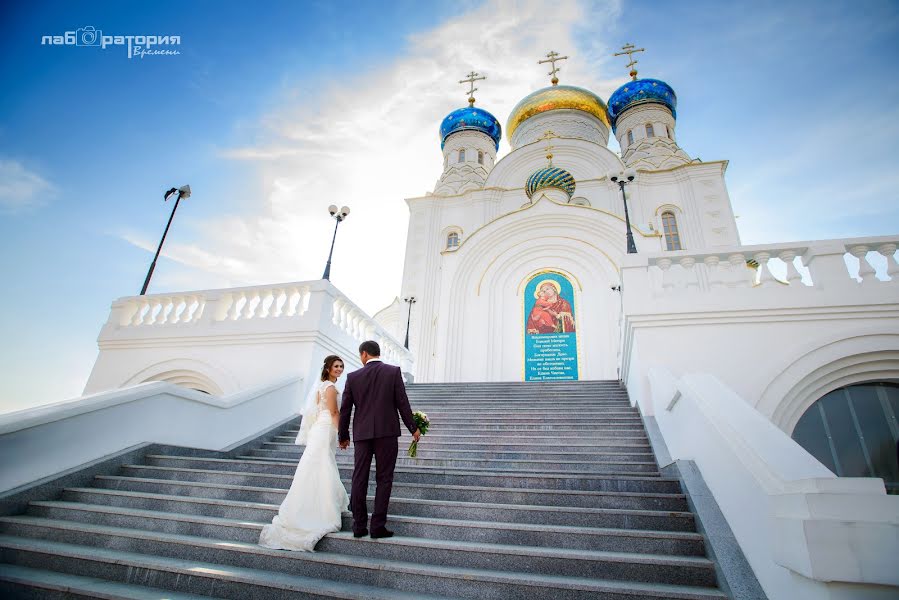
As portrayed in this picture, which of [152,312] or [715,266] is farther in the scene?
[152,312]

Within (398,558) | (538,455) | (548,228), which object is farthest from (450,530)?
(548,228)

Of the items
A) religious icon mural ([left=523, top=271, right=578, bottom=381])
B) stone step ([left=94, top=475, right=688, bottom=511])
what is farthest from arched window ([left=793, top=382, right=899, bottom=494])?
religious icon mural ([left=523, top=271, right=578, bottom=381])

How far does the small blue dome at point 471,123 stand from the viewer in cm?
2375

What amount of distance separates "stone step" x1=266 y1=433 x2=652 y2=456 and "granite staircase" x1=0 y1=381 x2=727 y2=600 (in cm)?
9

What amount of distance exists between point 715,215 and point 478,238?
9.61 meters

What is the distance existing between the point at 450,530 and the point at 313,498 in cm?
114

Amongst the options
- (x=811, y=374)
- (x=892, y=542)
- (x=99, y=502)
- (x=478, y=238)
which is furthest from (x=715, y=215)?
(x=99, y=502)

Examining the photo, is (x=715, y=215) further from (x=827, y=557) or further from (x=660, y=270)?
(x=827, y=557)

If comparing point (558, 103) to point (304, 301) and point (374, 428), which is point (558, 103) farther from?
point (374, 428)

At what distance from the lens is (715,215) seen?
16.9m

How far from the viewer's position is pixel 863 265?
618 cm

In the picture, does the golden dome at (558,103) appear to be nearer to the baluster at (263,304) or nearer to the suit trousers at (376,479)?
the baluster at (263,304)

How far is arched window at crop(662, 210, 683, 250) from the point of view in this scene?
1673 centimetres

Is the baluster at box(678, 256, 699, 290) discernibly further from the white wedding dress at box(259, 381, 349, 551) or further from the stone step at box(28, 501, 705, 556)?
the white wedding dress at box(259, 381, 349, 551)
